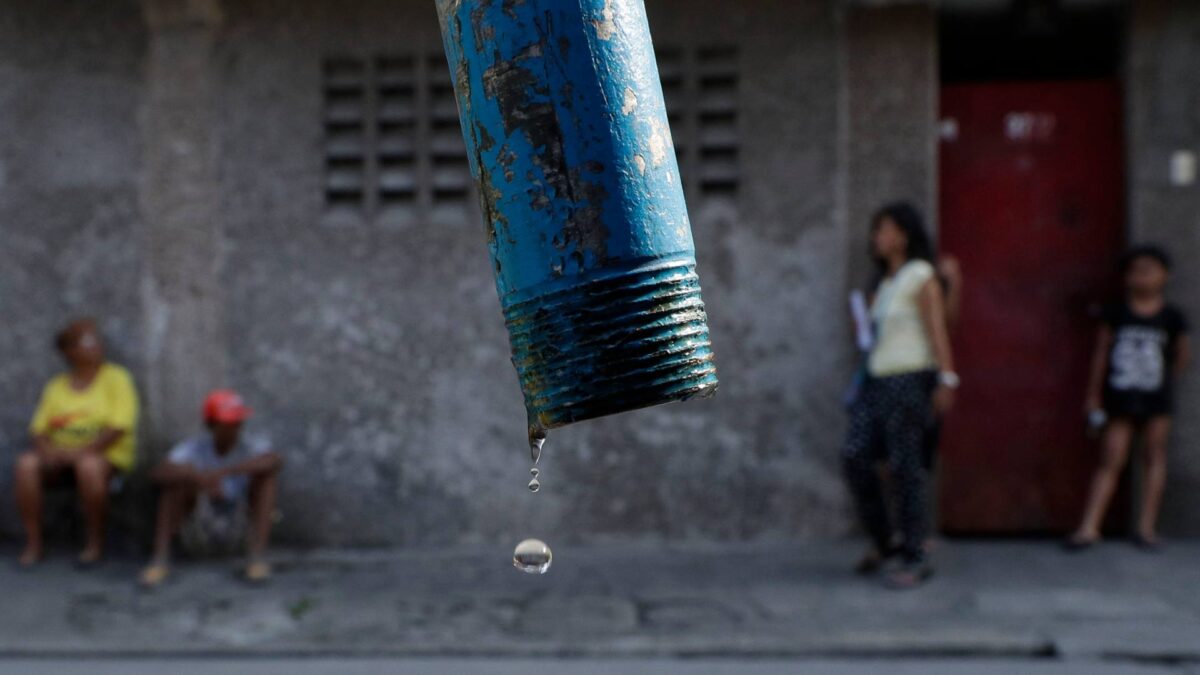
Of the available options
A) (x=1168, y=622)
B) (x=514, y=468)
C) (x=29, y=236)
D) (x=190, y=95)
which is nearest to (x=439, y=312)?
(x=514, y=468)

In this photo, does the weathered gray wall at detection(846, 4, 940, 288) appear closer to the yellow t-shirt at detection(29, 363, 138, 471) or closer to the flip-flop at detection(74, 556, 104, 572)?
the yellow t-shirt at detection(29, 363, 138, 471)

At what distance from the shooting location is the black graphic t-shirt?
22.1 ft

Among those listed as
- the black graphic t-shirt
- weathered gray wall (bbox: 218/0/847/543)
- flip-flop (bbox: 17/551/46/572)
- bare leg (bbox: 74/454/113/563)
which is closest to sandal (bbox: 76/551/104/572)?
bare leg (bbox: 74/454/113/563)

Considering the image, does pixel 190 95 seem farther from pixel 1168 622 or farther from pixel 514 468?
pixel 1168 622

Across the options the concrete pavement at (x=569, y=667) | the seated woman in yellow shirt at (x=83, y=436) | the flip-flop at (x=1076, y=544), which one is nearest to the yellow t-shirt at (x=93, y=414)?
the seated woman in yellow shirt at (x=83, y=436)

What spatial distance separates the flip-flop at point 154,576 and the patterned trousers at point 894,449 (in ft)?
10.2

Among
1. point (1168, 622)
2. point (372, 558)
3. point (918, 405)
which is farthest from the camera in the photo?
point (372, 558)

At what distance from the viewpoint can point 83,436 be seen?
708cm

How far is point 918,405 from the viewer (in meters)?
6.00

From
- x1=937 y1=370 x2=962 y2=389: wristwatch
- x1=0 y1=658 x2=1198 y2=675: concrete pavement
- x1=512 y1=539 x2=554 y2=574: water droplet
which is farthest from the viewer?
x1=937 y1=370 x2=962 y2=389: wristwatch

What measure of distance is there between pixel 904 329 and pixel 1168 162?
193 cm

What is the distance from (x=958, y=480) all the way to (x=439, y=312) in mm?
2737

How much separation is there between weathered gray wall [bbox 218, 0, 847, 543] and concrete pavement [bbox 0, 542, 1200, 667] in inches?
9.6

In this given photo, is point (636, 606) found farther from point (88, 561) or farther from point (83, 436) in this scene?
point (83, 436)
